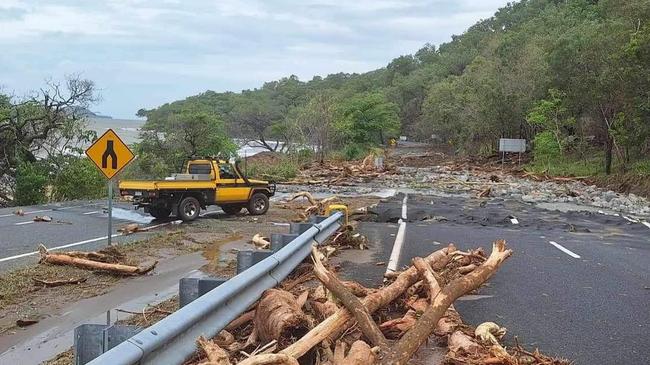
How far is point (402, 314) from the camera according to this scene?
596 cm

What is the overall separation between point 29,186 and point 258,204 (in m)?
15.3

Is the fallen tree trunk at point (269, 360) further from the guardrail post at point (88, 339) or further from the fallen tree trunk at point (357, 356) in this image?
the guardrail post at point (88, 339)

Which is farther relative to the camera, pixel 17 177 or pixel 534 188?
pixel 534 188

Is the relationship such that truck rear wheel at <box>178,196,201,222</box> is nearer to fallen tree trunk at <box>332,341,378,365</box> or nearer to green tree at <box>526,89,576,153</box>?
fallen tree trunk at <box>332,341,378,365</box>

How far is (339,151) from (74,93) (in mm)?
49251

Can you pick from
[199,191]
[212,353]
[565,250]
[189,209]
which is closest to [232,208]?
[199,191]

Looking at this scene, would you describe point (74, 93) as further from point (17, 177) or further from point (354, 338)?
point (354, 338)

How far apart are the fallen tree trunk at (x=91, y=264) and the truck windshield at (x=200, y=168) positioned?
10.4 metres

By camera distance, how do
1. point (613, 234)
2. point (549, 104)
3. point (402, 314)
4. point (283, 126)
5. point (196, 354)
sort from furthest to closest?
point (283, 126) → point (549, 104) → point (613, 234) → point (402, 314) → point (196, 354)

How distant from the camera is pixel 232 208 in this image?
74.5ft

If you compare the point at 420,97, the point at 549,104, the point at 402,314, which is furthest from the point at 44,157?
the point at 420,97

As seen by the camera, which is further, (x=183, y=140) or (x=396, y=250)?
(x=183, y=140)

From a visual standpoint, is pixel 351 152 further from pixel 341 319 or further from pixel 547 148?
pixel 341 319

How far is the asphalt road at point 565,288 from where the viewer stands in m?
5.65
